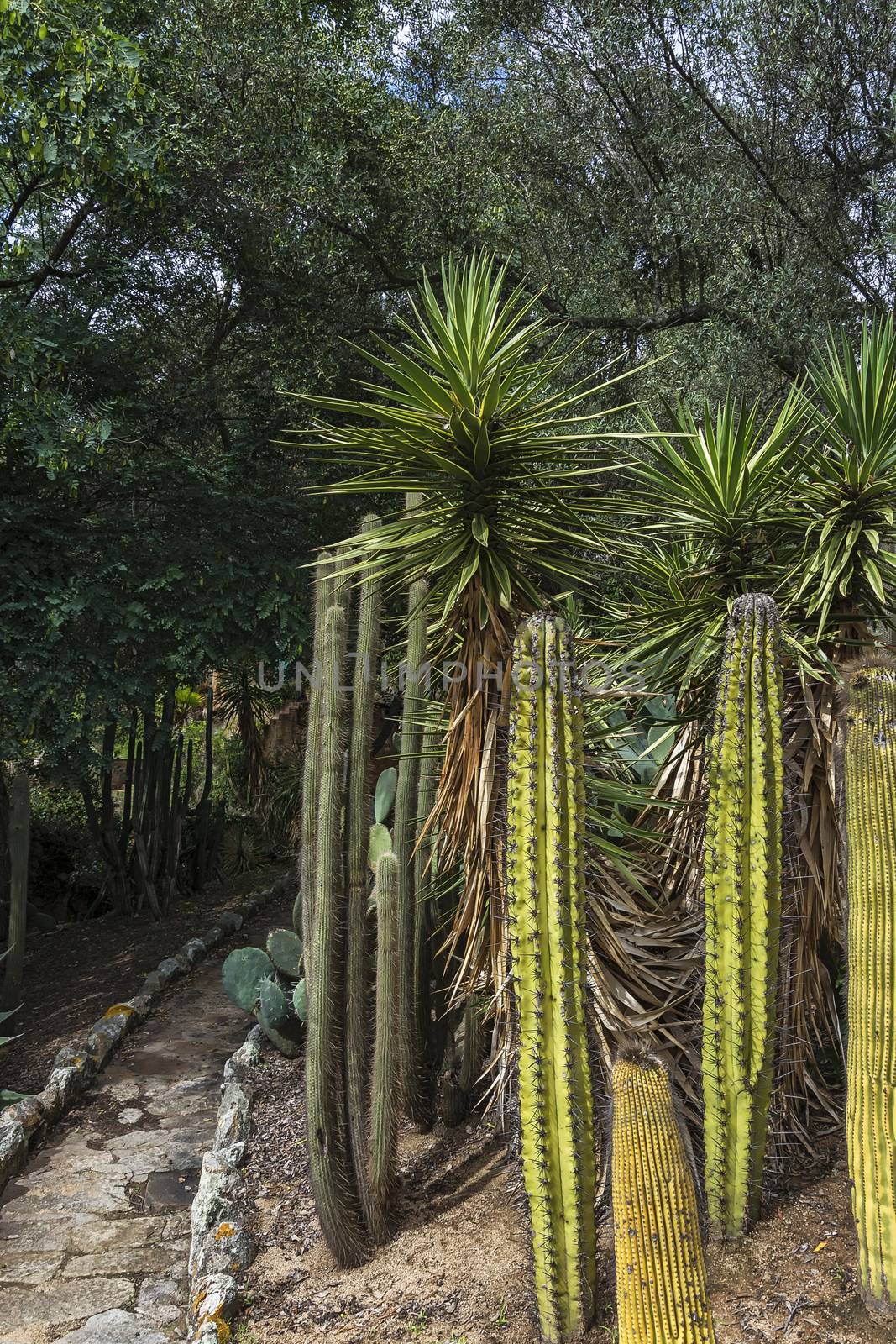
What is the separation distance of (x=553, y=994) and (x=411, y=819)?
60.3 inches

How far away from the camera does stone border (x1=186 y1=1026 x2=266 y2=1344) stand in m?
3.11

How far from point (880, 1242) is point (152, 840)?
25.9ft

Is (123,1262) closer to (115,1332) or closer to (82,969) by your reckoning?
(115,1332)

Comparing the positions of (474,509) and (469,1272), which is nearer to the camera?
(469,1272)

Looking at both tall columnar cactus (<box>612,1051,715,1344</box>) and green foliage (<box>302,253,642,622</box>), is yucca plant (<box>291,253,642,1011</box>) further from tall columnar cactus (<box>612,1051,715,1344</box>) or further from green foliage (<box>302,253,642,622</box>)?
tall columnar cactus (<box>612,1051,715,1344</box>)

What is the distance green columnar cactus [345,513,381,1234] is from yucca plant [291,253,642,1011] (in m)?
0.29

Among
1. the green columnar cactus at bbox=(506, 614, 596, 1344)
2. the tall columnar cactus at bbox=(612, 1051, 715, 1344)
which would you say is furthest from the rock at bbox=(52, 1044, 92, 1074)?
the tall columnar cactus at bbox=(612, 1051, 715, 1344)

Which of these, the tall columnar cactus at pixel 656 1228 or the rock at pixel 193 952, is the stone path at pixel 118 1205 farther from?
the tall columnar cactus at pixel 656 1228

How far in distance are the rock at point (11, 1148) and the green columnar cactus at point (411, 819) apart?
5.79ft

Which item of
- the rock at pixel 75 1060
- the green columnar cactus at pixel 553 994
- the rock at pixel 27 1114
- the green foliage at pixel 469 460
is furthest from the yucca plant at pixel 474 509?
the rock at pixel 75 1060

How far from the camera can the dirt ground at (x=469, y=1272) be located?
2.66 metres

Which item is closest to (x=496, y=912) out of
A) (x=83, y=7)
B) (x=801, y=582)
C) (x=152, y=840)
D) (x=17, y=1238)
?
(x=801, y=582)

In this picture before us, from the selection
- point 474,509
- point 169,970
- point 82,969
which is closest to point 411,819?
point 474,509

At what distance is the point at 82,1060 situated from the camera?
5547 millimetres
